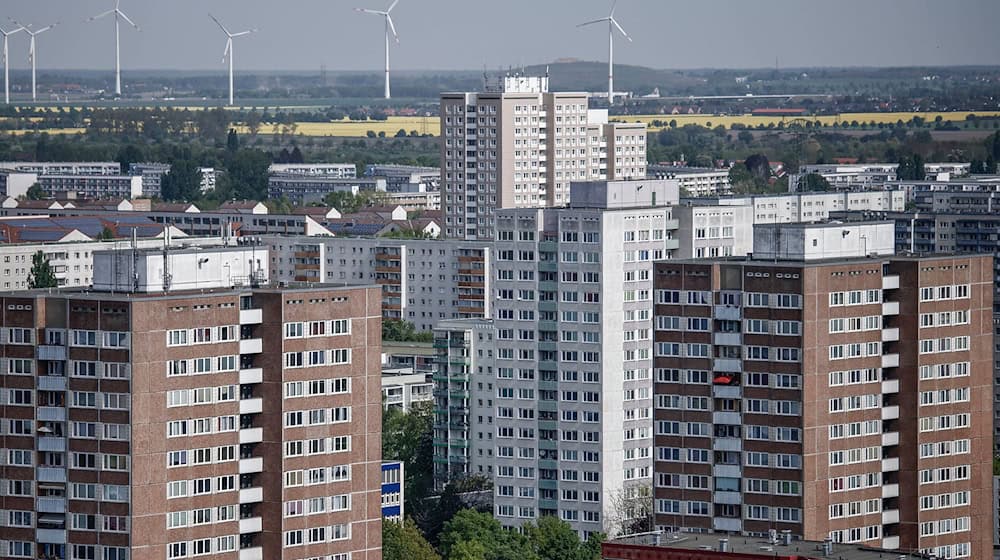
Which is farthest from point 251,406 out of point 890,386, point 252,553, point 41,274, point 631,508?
point 41,274

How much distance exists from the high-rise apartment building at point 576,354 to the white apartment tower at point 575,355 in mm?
32

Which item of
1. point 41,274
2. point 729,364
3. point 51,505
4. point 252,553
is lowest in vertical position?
point 252,553

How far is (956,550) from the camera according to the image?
71625mm

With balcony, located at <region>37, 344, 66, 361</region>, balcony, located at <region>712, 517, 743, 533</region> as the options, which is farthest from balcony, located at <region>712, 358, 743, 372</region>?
balcony, located at <region>37, 344, 66, 361</region>

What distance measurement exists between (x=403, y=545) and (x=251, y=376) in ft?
68.6

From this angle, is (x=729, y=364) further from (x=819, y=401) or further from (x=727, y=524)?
(x=727, y=524)

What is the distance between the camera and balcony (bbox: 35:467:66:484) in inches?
2504

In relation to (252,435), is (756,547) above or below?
below

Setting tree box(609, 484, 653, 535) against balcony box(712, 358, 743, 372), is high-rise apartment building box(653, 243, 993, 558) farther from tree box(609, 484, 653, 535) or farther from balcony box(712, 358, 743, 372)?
tree box(609, 484, 653, 535)

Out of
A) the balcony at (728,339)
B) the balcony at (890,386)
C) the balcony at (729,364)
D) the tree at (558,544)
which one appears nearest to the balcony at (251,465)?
the balcony at (729,364)

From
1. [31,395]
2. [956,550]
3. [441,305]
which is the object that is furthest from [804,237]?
[441,305]

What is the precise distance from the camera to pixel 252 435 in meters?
64.8

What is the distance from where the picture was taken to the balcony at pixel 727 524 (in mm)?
69312

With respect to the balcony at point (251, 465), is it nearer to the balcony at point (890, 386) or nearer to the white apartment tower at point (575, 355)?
the balcony at point (890, 386)
